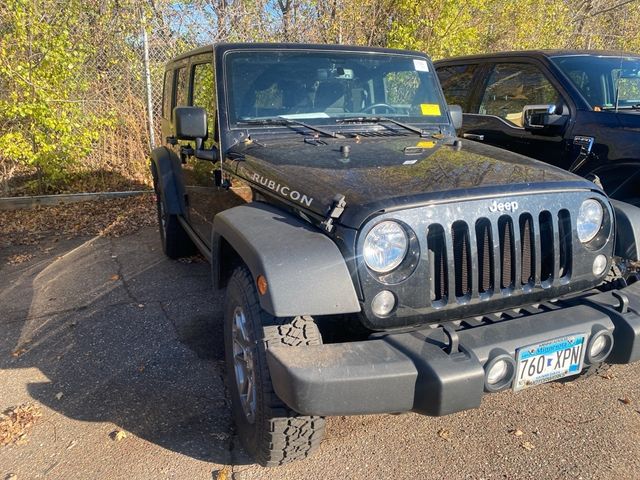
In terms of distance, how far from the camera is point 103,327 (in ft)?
12.6

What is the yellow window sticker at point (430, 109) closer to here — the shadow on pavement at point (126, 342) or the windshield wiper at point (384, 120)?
the windshield wiper at point (384, 120)

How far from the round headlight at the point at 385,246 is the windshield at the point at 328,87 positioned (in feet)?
4.70

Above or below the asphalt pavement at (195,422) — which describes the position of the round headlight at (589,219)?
above

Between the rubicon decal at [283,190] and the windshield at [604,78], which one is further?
the windshield at [604,78]

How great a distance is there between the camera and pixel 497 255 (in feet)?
7.36

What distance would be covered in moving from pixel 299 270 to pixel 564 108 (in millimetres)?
3662

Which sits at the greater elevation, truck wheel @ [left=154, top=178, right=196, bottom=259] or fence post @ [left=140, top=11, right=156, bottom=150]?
fence post @ [left=140, top=11, right=156, bottom=150]

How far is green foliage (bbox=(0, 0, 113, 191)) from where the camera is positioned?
20.9ft

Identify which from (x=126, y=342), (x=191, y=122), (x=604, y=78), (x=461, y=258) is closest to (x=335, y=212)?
(x=461, y=258)

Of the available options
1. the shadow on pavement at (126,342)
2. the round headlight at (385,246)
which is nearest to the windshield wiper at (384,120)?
the round headlight at (385,246)

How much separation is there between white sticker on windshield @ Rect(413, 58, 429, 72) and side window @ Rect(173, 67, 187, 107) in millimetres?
1819

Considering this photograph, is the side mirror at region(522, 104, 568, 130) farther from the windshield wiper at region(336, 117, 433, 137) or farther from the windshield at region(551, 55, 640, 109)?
the windshield wiper at region(336, 117, 433, 137)

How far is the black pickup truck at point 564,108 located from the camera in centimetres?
432

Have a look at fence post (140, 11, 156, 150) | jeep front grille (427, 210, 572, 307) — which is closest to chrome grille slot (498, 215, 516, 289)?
jeep front grille (427, 210, 572, 307)
